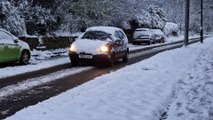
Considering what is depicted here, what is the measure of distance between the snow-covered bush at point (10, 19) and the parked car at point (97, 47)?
21.8ft

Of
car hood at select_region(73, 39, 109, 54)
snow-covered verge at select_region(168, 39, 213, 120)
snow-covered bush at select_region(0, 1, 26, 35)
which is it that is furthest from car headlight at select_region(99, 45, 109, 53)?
snow-covered bush at select_region(0, 1, 26, 35)

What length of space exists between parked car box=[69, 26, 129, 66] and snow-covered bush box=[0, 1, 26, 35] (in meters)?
6.64

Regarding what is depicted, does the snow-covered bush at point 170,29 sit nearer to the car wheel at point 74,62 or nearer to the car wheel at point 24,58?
the car wheel at point 24,58

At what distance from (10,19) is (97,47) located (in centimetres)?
844

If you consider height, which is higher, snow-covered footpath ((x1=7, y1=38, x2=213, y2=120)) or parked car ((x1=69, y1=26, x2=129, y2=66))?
parked car ((x1=69, y1=26, x2=129, y2=66))

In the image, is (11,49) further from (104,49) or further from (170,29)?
(170,29)

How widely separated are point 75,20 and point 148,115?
2570 cm

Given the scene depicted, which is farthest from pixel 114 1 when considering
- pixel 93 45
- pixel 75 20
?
pixel 93 45

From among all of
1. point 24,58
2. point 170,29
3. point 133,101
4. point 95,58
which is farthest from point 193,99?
point 170,29

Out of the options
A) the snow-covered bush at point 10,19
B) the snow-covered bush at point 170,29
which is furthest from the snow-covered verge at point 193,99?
the snow-covered bush at point 170,29

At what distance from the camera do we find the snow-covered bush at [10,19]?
24.8 m

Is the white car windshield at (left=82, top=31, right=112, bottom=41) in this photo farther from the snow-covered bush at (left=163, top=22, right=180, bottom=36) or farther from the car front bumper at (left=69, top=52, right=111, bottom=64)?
the snow-covered bush at (left=163, top=22, right=180, bottom=36)

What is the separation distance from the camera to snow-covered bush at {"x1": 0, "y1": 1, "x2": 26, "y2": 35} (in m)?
24.8

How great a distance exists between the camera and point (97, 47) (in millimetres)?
18703
